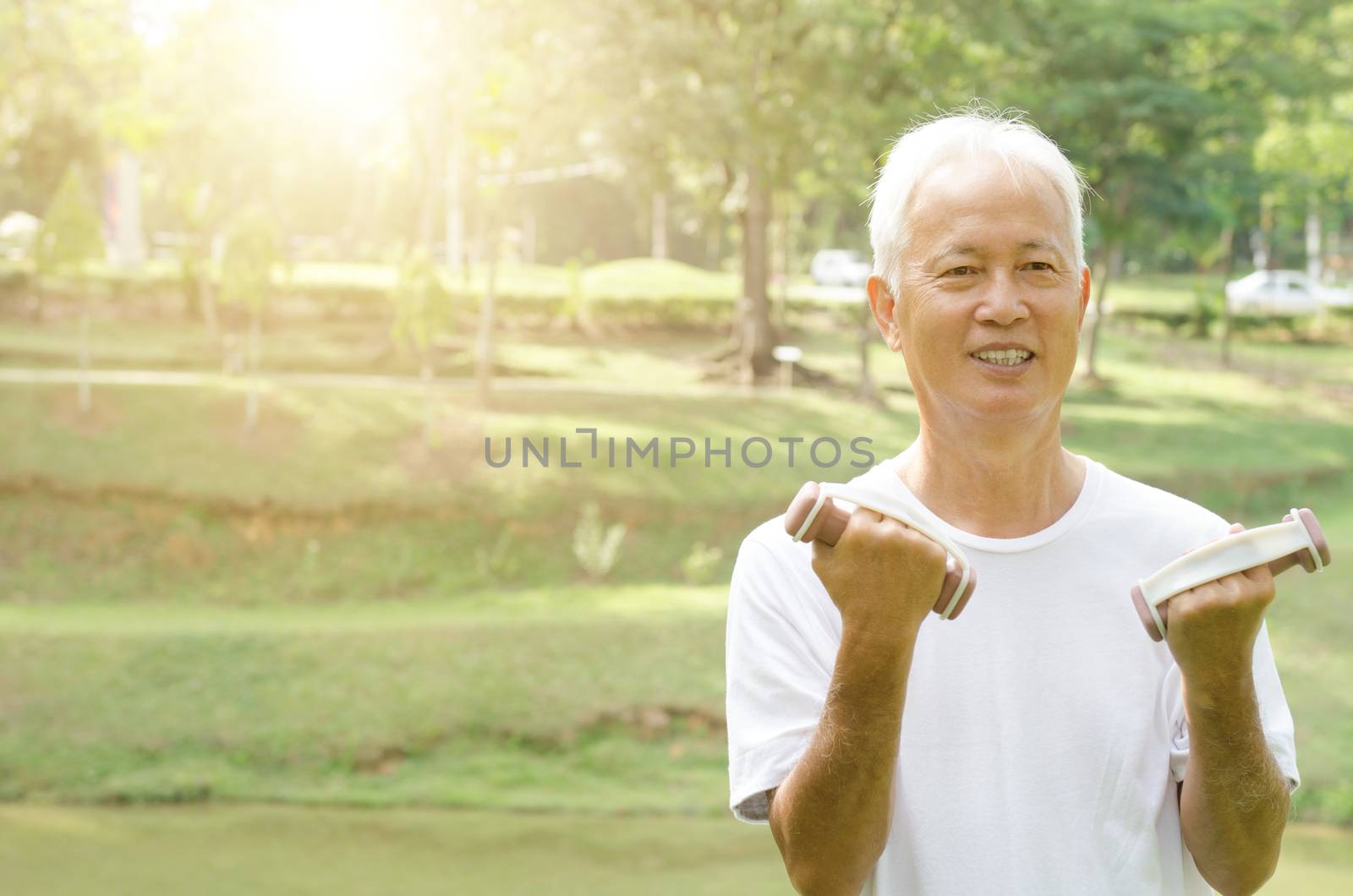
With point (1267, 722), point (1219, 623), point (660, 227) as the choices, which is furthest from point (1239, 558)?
point (660, 227)

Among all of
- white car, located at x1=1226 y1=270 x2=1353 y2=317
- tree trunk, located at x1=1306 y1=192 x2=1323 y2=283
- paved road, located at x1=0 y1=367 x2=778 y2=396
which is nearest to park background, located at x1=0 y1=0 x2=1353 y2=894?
paved road, located at x1=0 y1=367 x2=778 y2=396

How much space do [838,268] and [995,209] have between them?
3611 cm

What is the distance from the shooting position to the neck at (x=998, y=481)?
1688 mm

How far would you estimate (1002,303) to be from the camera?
1.67m

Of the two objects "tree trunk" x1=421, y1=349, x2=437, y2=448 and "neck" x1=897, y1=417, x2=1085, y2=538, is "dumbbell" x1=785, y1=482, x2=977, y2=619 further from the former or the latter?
"tree trunk" x1=421, y1=349, x2=437, y2=448

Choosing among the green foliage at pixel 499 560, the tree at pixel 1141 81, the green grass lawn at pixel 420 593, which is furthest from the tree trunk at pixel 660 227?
the green foliage at pixel 499 560

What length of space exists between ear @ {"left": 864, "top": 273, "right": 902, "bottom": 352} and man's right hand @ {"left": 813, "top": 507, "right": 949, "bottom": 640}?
0.50 m

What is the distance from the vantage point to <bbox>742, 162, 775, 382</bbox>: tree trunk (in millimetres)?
18625

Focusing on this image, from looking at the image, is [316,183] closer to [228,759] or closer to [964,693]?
[228,759]

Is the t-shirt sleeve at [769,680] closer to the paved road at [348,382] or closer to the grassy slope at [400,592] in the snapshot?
the grassy slope at [400,592]

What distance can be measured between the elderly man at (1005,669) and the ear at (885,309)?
7 centimetres

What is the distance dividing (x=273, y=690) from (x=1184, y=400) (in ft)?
47.4

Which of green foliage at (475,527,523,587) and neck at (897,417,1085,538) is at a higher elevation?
neck at (897,417,1085,538)

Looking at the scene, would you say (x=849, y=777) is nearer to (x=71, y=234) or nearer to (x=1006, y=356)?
(x=1006, y=356)
